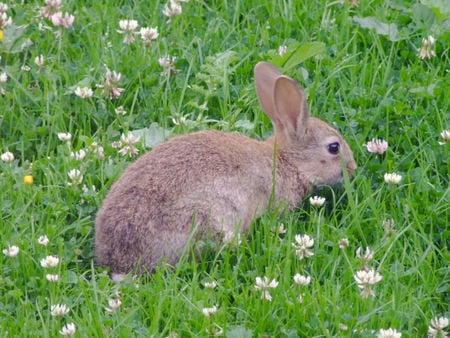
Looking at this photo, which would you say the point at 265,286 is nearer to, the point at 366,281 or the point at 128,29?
the point at 366,281

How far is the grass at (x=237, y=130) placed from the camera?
233 inches

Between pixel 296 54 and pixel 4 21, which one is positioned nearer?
pixel 296 54

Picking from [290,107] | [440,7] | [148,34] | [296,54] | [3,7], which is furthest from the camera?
[3,7]

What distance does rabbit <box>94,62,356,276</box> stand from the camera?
255 inches

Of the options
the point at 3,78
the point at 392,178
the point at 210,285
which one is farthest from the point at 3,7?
the point at 210,285

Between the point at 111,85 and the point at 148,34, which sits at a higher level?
the point at 148,34

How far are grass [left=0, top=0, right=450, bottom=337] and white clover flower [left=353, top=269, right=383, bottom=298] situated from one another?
4 cm

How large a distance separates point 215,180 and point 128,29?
2206 millimetres

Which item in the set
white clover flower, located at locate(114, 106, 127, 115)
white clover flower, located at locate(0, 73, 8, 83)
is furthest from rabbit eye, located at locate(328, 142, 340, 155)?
white clover flower, located at locate(0, 73, 8, 83)

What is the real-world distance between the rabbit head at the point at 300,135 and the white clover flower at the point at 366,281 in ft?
5.66

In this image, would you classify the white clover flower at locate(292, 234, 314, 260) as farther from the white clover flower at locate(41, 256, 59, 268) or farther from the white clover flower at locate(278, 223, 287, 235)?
the white clover flower at locate(41, 256, 59, 268)

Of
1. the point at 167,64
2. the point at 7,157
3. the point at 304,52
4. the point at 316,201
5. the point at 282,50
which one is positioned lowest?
the point at 316,201

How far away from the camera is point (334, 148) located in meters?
7.69

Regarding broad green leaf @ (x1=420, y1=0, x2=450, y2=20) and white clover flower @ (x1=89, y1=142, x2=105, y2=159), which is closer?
white clover flower @ (x1=89, y1=142, x2=105, y2=159)
